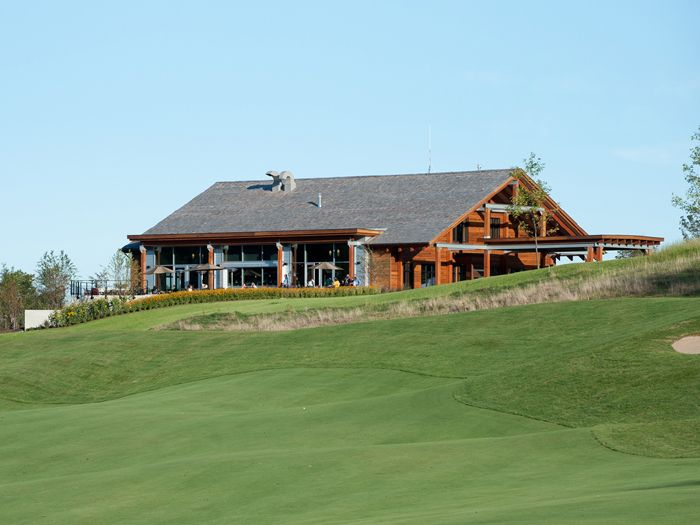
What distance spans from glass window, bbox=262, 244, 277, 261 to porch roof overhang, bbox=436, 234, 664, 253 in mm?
10141

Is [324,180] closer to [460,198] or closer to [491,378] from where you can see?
[460,198]

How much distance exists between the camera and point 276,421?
838 inches

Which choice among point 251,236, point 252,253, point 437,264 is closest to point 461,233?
point 437,264

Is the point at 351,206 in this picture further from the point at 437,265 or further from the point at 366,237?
the point at 437,265

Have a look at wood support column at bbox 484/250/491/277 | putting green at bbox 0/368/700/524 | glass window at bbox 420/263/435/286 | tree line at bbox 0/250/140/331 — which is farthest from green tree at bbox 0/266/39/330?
putting green at bbox 0/368/700/524

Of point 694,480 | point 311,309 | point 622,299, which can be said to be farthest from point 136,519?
point 311,309

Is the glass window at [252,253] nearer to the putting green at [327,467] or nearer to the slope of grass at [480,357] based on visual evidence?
the slope of grass at [480,357]

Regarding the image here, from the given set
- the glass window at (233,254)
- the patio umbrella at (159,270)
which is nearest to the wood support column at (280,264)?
the glass window at (233,254)

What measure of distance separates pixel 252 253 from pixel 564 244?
17832 mm

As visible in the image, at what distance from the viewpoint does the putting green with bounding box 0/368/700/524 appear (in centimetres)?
1260

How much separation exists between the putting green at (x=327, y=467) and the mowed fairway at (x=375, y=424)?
0.05 meters

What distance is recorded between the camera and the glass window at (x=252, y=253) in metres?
64.1

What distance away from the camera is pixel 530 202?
63125 mm

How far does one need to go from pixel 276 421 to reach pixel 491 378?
502cm
